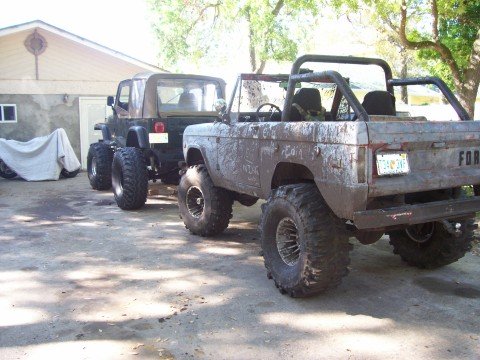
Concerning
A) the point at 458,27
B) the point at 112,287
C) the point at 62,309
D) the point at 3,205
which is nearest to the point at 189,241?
the point at 112,287

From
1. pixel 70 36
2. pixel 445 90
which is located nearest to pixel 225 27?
pixel 70 36

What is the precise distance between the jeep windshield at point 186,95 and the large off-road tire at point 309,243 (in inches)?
173

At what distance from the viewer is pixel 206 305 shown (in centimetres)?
425

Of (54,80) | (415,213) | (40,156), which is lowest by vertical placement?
(415,213)

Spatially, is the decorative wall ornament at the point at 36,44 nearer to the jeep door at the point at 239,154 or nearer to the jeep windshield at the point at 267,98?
the jeep windshield at the point at 267,98

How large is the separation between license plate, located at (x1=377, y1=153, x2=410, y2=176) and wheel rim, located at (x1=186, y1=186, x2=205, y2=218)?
326 cm

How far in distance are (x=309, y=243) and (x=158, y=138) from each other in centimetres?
459

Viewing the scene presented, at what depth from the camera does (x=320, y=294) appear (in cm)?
439

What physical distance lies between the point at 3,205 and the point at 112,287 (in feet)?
17.9

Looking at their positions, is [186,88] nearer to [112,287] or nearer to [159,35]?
[112,287]

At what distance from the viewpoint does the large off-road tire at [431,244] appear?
475 centimetres

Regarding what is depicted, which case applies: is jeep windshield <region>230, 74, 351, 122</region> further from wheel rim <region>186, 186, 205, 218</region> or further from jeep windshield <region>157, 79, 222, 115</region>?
jeep windshield <region>157, 79, 222, 115</region>

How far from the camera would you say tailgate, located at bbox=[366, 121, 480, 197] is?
3.67 m

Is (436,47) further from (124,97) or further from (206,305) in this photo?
(206,305)
